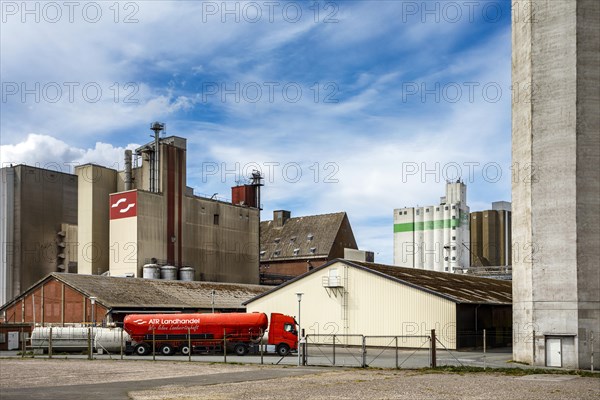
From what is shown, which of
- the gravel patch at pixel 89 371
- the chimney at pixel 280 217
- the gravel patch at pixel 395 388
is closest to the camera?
the gravel patch at pixel 395 388

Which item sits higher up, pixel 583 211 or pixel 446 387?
pixel 583 211

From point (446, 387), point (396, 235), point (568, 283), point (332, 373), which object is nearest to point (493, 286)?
point (568, 283)

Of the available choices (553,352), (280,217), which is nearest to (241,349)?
(553,352)

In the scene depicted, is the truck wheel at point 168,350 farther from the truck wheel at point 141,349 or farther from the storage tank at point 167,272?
the storage tank at point 167,272

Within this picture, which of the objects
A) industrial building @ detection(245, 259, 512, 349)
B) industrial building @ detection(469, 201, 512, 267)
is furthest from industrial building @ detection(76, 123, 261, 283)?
industrial building @ detection(469, 201, 512, 267)

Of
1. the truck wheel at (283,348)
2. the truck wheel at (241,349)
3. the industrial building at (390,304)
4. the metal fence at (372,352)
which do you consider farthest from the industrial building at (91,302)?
the truck wheel at (283,348)

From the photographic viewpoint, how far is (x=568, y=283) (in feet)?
123

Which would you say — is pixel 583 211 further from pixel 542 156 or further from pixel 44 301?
pixel 44 301

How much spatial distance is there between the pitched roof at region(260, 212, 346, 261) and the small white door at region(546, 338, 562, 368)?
65382 millimetres

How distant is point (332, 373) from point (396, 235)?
112 meters

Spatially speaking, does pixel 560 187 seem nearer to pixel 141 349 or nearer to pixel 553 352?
pixel 553 352

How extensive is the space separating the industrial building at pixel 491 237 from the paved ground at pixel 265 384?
Answer: 98676 mm

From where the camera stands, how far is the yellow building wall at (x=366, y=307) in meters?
51.2

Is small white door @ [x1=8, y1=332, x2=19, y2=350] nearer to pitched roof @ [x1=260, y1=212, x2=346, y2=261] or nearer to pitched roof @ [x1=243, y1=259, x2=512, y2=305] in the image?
pitched roof @ [x1=243, y1=259, x2=512, y2=305]
